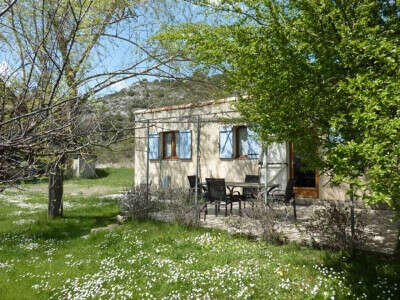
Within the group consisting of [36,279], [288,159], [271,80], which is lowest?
[36,279]

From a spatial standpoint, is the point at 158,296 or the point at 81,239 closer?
the point at 158,296

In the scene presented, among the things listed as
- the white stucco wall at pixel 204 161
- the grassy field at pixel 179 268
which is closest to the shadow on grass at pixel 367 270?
the grassy field at pixel 179 268

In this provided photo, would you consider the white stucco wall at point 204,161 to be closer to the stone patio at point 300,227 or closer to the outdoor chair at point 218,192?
the stone patio at point 300,227

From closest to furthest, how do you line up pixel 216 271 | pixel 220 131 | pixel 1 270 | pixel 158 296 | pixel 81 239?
pixel 158 296 < pixel 216 271 < pixel 1 270 < pixel 81 239 < pixel 220 131

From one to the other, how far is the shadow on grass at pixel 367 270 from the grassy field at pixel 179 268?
0.01 metres

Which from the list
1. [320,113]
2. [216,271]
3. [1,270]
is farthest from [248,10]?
[1,270]

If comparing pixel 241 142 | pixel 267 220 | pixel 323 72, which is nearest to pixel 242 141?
pixel 241 142

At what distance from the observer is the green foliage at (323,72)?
2648mm

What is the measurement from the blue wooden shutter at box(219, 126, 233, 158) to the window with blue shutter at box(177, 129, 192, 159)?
155 centimetres

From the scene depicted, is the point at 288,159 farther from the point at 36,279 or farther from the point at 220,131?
the point at 36,279

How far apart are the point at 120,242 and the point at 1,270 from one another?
2.00 metres

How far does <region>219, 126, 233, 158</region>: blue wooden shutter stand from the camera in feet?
36.7

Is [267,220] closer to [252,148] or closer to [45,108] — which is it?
[45,108]

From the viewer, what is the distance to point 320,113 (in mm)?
3611
